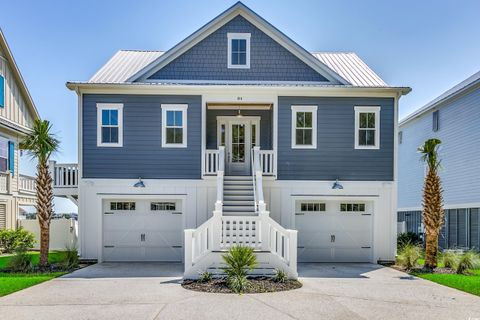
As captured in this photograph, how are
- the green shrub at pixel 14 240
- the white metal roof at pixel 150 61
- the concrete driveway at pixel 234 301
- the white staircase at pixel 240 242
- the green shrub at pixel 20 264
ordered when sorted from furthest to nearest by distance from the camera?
1. the green shrub at pixel 14 240
2. the white metal roof at pixel 150 61
3. the green shrub at pixel 20 264
4. the white staircase at pixel 240 242
5. the concrete driveway at pixel 234 301

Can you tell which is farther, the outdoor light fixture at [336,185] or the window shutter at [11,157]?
the window shutter at [11,157]

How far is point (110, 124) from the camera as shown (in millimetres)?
14750

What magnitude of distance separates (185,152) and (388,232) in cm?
762

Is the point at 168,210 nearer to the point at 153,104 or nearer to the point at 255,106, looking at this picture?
the point at 153,104

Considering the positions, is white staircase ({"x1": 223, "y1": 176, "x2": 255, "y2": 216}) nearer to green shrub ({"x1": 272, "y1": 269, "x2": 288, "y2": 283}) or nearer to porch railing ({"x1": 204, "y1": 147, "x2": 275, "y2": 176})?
porch railing ({"x1": 204, "y1": 147, "x2": 275, "y2": 176})

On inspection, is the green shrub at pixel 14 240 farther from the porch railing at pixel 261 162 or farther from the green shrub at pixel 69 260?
the porch railing at pixel 261 162

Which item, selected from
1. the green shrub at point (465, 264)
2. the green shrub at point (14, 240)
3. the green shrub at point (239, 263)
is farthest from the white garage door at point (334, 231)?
the green shrub at point (14, 240)

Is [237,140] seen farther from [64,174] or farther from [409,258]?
[409,258]

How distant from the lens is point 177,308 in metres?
7.96

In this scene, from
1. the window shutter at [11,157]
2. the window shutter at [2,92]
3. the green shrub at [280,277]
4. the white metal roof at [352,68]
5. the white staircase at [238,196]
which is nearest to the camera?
the green shrub at [280,277]

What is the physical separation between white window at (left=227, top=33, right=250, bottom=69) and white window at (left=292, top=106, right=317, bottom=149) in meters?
2.62

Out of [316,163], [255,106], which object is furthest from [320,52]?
[316,163]

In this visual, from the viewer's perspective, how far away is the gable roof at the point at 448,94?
17703 mm

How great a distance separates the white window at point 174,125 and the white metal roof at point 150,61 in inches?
76.0
